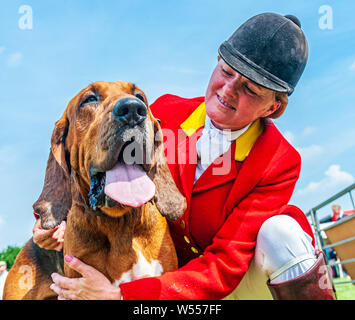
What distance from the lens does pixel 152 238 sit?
8.08 ft

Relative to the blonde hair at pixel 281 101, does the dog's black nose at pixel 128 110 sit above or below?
below

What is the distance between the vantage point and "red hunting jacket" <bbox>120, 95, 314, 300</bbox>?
2441mm

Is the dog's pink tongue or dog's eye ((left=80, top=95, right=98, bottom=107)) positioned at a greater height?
dog's eye ((left=80, top=95, right=98, bottom=107))

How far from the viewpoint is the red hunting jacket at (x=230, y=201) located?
2.44 metres

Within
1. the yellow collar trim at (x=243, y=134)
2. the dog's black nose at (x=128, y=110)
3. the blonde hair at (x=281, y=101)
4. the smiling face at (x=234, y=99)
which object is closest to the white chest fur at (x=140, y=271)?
the dog's black nose at (x=128, y=110)

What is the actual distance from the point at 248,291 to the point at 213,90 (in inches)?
64.5

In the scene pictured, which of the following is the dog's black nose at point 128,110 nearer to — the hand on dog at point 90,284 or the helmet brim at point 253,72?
the helmet brim at point 253,72

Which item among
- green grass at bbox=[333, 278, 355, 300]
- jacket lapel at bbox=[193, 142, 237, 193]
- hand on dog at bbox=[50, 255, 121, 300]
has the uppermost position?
jacket lapel at bbox=[193, 142, 237, 193]

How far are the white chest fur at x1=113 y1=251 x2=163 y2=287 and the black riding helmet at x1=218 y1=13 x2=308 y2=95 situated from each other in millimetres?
1420

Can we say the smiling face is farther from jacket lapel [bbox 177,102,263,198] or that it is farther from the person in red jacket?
jacket lapel [bbox 177,102,263,198]

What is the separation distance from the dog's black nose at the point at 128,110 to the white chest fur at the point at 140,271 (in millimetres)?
892

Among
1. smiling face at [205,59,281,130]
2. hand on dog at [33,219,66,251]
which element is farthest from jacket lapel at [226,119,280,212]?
hand on dog at [33,219,66,251]

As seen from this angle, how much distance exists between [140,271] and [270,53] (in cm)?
173
